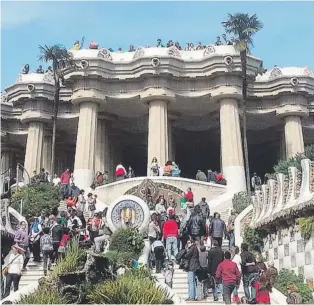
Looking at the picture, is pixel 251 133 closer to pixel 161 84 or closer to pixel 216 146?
pixel 216 146

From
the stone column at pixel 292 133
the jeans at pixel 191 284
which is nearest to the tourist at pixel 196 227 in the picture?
the jeans at pixel 191 284

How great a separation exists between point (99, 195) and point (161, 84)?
8743mm

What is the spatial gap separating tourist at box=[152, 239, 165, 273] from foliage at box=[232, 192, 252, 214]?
10585mm

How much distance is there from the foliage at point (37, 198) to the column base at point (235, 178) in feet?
38.4

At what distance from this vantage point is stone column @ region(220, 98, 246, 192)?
37.9m

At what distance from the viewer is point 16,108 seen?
150 feet

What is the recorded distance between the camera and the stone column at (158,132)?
38.7 meters

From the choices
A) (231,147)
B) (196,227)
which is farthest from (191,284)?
(231,147)

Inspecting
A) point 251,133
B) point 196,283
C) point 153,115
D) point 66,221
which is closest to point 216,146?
point 251,133

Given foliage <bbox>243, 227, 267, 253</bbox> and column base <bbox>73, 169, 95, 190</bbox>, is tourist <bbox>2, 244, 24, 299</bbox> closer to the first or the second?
foliage <bbox>243, 227, 267, 253</bbox>

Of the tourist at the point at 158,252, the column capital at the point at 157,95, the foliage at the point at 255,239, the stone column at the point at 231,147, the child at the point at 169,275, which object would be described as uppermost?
the column capital at the point at 157,95

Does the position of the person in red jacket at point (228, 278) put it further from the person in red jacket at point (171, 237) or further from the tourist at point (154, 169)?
the tourist at point (154, 169)

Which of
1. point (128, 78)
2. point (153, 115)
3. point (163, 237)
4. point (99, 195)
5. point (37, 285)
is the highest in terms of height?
point (128, 78)

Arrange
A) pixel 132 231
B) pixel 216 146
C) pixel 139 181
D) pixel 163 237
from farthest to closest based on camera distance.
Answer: pixel 216 146 < pixel 139 181 < pixel 132 231 < pixel 163 237
